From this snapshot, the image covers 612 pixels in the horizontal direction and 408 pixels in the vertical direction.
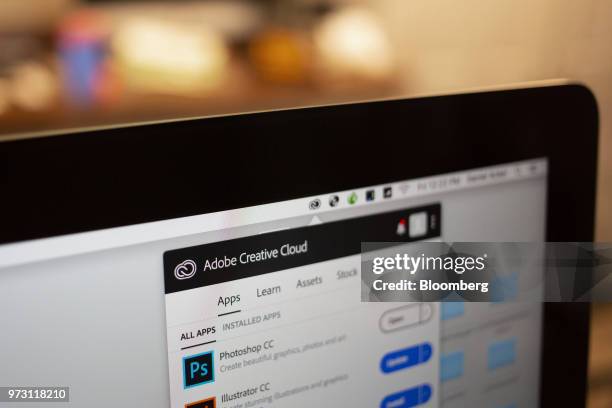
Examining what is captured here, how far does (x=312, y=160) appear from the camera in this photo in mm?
332

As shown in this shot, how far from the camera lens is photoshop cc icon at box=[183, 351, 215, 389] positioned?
12.3 inches

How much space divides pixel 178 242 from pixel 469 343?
18cm

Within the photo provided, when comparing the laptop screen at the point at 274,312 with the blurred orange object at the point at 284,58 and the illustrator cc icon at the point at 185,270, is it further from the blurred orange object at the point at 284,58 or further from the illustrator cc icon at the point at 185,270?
the blurred orange object at the point at 284,58

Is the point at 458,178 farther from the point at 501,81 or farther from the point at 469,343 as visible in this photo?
the point at 501,81

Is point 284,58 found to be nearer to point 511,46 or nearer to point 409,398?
point 511,46

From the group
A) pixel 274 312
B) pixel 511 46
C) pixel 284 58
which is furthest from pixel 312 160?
pixel 284 58

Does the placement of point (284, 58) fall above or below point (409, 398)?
above

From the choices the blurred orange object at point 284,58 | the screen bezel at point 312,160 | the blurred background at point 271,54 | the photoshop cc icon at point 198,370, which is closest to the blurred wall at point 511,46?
the blurred background at point 271,54

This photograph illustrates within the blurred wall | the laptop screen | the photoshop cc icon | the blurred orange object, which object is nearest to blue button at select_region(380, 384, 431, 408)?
the laptop screen

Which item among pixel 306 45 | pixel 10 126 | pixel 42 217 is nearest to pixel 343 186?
pixel 42 217

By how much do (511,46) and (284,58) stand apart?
0.73 meters

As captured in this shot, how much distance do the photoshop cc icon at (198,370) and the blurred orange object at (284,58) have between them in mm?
1625

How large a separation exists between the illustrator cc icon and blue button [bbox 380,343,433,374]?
0.12 m

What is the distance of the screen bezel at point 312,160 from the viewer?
10.9 inches
